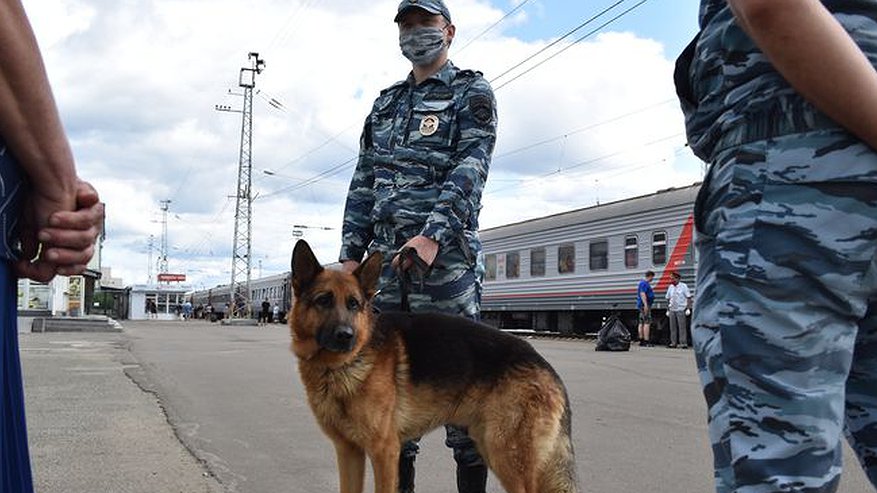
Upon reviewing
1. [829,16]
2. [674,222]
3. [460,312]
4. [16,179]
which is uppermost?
[674,222]

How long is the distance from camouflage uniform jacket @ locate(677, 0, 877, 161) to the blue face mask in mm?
2199

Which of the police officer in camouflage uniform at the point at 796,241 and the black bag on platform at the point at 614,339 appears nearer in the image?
the police officer in camouflage uniform at the point at 796,241

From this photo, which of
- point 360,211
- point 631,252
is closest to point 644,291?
point 631,252

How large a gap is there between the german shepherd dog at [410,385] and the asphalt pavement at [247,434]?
1.30 metres

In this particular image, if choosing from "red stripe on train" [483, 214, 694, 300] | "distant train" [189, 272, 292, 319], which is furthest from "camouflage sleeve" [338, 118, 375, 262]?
"distant train" [189, 272, 292, 319]

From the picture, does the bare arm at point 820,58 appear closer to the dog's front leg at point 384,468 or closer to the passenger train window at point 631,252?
the dog's front leg at point 384,468

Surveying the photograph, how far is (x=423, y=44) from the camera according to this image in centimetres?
392

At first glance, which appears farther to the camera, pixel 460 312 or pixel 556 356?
pixel 556 356

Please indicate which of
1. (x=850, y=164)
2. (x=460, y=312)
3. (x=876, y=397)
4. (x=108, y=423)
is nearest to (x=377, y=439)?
(x=460, y=312)

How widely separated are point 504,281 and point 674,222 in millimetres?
8583

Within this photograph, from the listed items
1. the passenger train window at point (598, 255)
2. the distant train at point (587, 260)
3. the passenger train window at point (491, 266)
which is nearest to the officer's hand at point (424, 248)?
the distant train at point (587, 260)

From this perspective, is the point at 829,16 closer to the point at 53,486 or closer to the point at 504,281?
the point at 53,486

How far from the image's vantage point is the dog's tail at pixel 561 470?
11.1 ft

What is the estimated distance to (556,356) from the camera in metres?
14.6
